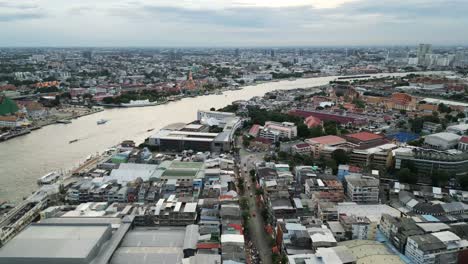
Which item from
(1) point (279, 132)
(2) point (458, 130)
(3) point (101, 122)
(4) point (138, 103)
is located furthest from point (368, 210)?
(4) point (138, 103)

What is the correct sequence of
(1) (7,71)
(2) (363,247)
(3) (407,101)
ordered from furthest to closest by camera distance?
1. (1) (7,71)
2. (3) (407,101)
3. (2) (363,247)

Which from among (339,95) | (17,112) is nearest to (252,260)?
(17,112)

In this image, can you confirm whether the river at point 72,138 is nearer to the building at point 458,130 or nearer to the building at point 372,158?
the building at point 372,158

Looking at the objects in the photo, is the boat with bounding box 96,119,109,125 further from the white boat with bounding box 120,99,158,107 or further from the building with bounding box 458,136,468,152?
the building with bounding box 458,136,468,152

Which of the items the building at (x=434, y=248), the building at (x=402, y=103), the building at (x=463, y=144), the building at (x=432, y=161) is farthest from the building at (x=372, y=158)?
the building at (x=402, y=103)

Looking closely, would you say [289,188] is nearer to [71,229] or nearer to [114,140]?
[71,229]

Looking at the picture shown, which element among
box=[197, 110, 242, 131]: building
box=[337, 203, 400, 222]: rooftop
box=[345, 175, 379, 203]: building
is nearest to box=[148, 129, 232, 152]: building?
box=[197, 110, 242, 131]: building

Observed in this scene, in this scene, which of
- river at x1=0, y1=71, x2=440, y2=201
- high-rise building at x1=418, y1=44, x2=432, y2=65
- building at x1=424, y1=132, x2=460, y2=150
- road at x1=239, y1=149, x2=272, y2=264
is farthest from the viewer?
high-rise building at x1=418, y1=44, x2=432, y2=65
